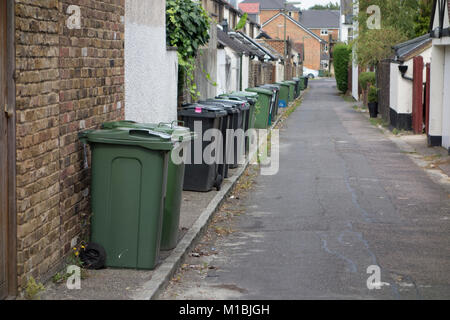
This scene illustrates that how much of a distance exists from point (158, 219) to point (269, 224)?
3287 mm

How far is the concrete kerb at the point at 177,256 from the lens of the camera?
6273 mm

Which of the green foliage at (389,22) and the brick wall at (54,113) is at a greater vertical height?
the green foliage at (389,22)

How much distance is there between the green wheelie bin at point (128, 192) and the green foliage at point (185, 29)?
6968mm

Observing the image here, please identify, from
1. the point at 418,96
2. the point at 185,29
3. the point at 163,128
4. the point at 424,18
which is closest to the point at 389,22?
the point at 424,18

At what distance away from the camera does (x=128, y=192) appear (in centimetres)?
684

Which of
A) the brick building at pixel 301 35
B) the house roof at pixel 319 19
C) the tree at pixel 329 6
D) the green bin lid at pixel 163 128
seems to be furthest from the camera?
the tree at pixel 329 6

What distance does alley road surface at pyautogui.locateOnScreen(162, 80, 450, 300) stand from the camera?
686cm

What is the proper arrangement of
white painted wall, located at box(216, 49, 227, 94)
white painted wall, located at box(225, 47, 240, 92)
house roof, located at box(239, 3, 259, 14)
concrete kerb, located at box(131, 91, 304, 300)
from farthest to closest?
1. house roof, located at box(239, 3, 259, 14)
2. white painted wall, located at box(225, 47, 240, 92)
3. white painted wall, located at box(216, 49, 227, 94)
4. concrete kerb, located at box(131, 91, 304, 300)

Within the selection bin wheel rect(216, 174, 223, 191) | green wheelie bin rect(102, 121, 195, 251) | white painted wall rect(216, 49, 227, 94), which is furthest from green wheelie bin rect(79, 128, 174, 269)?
white painted wall rect(216, 49, 227, 94)

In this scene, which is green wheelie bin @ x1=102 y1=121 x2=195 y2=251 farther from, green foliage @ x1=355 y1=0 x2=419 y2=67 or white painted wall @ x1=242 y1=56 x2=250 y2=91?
green foliage @ x1=355 y1=0 x2=419 y2=67

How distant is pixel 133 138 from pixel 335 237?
129 inches

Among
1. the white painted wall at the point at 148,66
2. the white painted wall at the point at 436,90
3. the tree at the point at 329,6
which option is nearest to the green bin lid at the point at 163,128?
the white painted wall at the point at 148,66

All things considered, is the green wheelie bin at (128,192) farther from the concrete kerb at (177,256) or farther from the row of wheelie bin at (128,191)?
the concrete kerb at (177,256)

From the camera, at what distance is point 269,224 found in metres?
9.94
